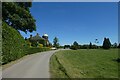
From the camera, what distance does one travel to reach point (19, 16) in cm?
3584

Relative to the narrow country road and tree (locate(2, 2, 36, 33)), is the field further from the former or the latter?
tree (locate(2, 2, 36, 33))

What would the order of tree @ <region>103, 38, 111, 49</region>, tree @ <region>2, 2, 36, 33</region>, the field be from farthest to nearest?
tree @ <region>103, 38, 111, 49</region> → tree @ <region>2, 2, 36, 33</region> → the field

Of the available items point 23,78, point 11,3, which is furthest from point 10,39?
point 11,3

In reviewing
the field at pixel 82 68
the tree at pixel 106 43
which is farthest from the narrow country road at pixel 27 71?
the tree at pixel 106 43

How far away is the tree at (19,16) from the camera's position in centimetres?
3259

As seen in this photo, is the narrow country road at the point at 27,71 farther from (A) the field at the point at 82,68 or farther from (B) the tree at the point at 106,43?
(B) the tree at the point at 106,43

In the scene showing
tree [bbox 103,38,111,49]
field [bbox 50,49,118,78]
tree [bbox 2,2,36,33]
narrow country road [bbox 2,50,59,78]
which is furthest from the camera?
tree [bbox 103,38,111,49]

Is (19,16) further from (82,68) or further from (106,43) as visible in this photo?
(106,43)

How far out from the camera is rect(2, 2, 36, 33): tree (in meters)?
32.6

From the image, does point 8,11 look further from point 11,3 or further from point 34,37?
point 34,37

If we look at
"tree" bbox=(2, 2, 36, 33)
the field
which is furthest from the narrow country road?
"tree" bbox=(2, 2, 36, 33)

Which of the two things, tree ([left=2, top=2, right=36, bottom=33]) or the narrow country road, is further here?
tree ([left=2, top=2, right=36, bottom=33])

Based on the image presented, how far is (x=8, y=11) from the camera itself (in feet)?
109

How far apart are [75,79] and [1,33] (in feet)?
27.0
